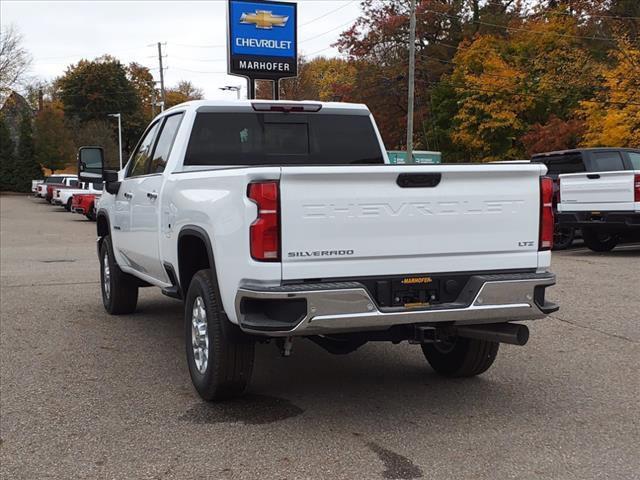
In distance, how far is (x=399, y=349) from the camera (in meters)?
6.57

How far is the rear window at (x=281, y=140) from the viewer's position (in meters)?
5.94

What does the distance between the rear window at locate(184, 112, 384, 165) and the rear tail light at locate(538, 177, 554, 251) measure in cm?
209

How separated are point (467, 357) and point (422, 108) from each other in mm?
40501

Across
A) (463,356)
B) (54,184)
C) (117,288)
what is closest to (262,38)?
(117,288)

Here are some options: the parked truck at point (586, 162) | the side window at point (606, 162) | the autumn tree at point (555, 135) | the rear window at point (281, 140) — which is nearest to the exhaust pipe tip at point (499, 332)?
the rear window at point (281, 140)

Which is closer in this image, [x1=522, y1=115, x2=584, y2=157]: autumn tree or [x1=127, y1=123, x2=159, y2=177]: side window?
[x1=127, y1=123, x2=159, y2=177]: side window

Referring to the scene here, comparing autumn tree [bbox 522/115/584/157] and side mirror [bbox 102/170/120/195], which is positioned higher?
autumn tree [bbox 522/115/584/157]

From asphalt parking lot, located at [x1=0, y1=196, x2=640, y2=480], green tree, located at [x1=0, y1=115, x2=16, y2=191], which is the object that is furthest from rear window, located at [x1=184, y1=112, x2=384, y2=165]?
green tree, located at [x1=0, y1=115, x2=16, y2=191]

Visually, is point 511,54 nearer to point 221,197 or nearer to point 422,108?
point 422,108

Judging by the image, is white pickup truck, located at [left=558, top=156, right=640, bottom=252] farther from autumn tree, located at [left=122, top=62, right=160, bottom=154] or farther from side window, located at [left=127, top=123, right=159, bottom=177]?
autumn tree, located at [left=122, top=62, right=160, bottom=154]

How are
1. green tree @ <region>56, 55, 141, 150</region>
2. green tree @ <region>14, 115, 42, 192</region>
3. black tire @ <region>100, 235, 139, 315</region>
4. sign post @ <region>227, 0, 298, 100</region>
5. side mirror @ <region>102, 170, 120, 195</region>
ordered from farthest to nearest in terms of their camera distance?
green tree @ <region>56, 55, 141, 150</region> < green tree @ <region>14, 115, 42, 192</region> < sign post @ <region>227, 0, 298, 100</region> < black tire @ <region>100, 235, 139, 315</region> < side mirror @ <region>102, 170, 120, 195</region>

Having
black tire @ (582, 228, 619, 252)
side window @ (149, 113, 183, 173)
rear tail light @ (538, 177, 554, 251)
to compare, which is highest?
side window @ (149, 113, 183, 173)

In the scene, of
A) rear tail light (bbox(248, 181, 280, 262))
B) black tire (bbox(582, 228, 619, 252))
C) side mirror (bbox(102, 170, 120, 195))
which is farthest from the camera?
black tire (bbox(582, 228, 619, 252))

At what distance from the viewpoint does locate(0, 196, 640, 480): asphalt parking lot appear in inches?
153
